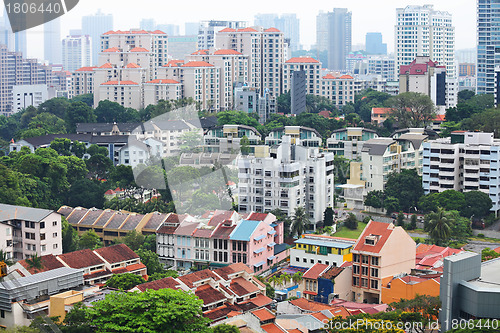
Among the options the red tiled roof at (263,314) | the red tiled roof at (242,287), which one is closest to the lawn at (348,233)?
the red tiled roof at (242,287)

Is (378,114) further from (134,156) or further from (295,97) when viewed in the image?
(134,156)

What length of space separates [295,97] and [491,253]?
1308cm

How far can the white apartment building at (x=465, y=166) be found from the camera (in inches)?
469

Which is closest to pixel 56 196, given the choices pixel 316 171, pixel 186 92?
pixel 316 171

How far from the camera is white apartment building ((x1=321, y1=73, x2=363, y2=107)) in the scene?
24219mm

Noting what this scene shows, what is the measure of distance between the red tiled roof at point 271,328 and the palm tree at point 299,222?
3985 mm

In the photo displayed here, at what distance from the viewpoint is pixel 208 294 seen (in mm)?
7180

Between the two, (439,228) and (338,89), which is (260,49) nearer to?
(338,89)

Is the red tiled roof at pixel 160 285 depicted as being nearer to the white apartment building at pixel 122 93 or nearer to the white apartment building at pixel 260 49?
the white apartment building at pixel 122 93

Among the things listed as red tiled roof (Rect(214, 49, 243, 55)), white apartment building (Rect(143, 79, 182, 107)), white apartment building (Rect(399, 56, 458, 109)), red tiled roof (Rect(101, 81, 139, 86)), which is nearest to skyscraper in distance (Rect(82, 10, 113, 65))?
red tiled roof (Rect(101, 81, 139, 86))

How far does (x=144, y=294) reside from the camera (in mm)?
6117

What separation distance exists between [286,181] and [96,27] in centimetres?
692

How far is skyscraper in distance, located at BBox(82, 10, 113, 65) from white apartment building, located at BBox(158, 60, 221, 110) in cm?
222

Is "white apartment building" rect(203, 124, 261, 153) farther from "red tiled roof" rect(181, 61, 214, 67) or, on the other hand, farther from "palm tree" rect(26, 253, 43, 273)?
"palm tree" rect(26, 253, 43, 273)
